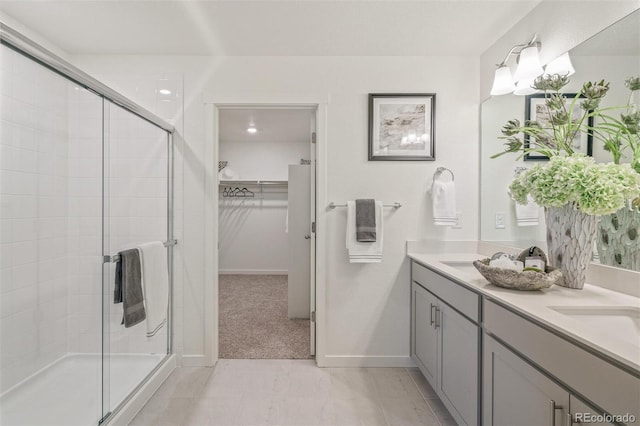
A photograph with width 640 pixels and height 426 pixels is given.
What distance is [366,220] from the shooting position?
2.25 metres

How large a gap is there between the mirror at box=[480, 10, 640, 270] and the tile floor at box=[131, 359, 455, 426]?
4.01ft

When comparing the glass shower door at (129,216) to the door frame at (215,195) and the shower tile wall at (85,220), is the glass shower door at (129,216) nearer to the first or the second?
the shower tile wall at (85,220)

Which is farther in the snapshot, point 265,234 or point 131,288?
point 265,234

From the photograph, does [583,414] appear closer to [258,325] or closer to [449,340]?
[449,340]

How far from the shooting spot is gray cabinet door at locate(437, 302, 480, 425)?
1.42m

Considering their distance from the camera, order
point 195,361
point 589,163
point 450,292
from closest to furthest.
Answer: point 589,163 < point 450,292 < point 195,361

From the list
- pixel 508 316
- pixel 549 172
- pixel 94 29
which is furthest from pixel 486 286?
pixel 94 29

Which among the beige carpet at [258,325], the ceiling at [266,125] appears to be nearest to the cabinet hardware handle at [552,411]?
the beige carpet at [258,325]

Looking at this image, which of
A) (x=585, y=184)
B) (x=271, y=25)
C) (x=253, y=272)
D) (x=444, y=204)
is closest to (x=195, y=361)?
(x=444, y=204)

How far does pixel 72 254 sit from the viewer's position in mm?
1952

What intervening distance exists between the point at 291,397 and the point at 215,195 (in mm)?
1545

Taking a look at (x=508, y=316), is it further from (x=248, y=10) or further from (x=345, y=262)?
(x=248, y=10)

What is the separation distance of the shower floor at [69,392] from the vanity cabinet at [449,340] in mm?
1880

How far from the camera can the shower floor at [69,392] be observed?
1566 mm
